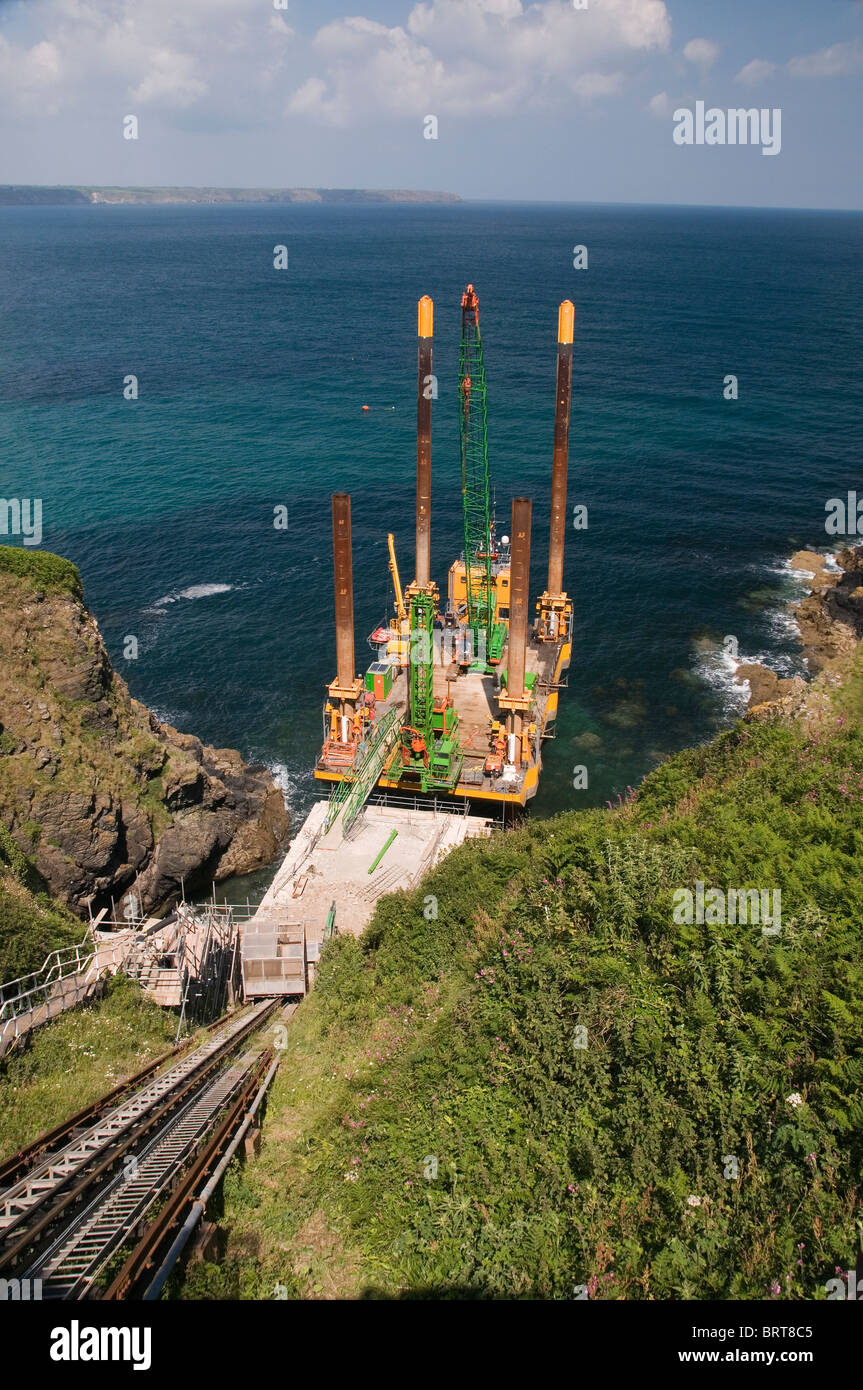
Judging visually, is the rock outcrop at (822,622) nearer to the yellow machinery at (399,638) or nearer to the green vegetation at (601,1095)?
the yellow machinery at (399,638)

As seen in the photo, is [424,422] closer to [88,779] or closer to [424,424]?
[424,424]

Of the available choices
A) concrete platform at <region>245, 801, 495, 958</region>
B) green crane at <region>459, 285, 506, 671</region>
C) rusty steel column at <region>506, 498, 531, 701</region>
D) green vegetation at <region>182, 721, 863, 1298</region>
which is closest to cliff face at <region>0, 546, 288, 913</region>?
concrete platform at <region>245, 801, 495, 958</region>

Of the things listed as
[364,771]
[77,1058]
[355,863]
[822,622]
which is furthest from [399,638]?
[77,1058]

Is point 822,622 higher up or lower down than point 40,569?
lower down

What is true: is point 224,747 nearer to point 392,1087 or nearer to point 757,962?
point 392,1087

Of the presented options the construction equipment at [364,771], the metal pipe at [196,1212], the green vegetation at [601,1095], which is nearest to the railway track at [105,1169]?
the metal pipe at [196,1212]
